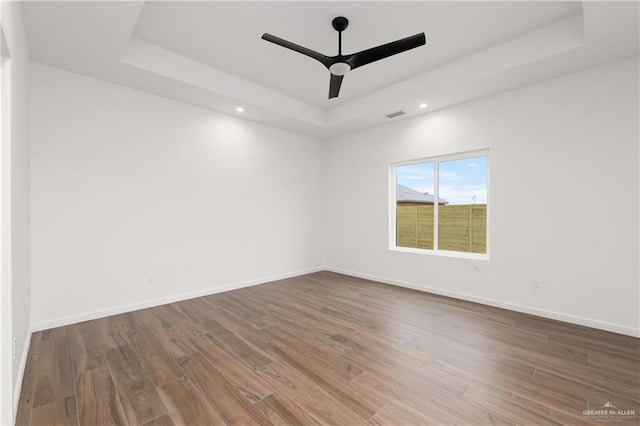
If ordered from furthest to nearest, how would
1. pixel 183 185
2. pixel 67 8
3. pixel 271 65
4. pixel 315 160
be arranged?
pixel 315 160
pixel 183 185
pixel 271 65
pixel 67 8

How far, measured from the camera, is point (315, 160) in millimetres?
5668

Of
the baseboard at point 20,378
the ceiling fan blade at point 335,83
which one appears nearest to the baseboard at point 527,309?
the ceiling fan blade at point 335,83

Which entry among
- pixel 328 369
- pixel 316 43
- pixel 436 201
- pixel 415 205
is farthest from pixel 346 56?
pixel 415 205

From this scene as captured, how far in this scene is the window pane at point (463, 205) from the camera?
3883mm

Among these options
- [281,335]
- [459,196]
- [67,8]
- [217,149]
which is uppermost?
[67,8]

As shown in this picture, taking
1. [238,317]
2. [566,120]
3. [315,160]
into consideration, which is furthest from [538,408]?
[315,160]

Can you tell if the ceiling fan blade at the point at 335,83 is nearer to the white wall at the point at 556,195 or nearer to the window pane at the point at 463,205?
the white wall at the point at 556,195

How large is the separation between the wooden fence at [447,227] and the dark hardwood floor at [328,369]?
0.98m

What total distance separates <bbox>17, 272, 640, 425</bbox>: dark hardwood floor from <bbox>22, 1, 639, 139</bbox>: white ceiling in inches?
107

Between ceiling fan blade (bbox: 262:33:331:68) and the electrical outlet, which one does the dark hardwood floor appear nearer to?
the electrical outlet

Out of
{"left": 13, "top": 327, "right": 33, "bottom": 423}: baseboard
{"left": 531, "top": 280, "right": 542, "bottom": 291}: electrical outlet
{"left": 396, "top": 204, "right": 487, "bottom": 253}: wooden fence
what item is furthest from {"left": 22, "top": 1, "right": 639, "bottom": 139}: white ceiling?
{"left": 13, "top": 327, "right": 33, "bottom": 423}: baseboard

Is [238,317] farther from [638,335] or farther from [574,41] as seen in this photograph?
[574,41]

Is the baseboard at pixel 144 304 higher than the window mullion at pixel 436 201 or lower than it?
lower

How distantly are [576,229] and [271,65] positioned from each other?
12.9 feet
